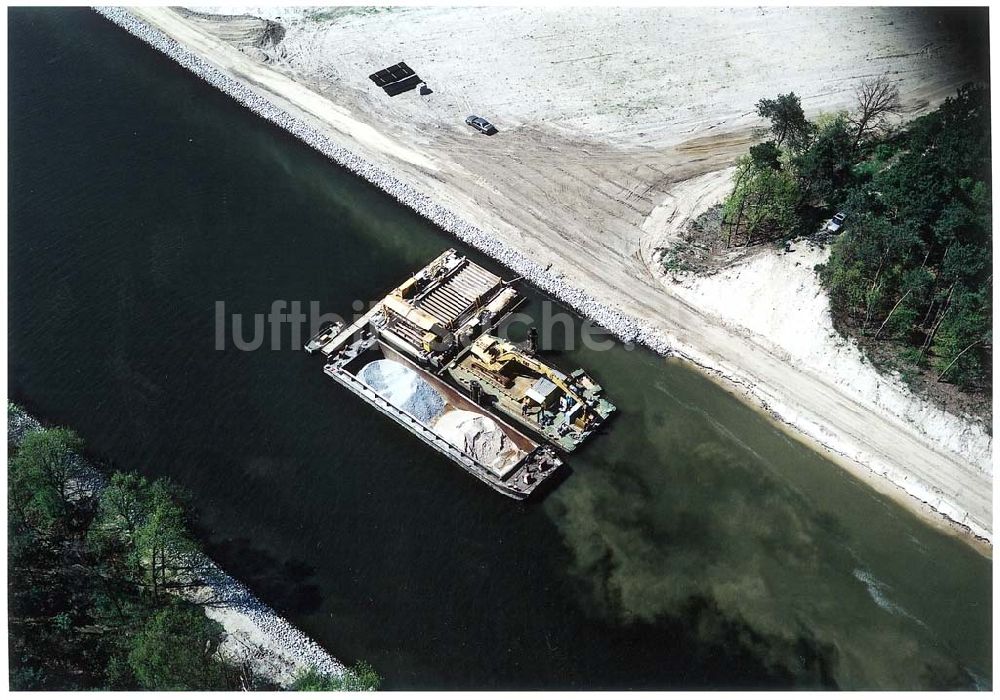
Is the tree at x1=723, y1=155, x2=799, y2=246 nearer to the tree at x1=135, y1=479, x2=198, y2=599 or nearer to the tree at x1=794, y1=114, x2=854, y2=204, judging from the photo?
the tree at x1=794, y1=114, x2=854, y2=204

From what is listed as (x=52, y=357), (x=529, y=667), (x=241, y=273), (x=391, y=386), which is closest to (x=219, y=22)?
(x=241, y=273)

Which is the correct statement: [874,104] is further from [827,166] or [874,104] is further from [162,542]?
[162,542]

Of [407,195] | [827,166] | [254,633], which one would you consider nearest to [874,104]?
[827,166]

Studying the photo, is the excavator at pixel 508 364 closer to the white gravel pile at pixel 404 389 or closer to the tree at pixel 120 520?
the white gravel pile at pixel 404 389

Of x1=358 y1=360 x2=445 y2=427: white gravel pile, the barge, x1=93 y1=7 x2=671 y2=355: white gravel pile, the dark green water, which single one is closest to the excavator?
the barge

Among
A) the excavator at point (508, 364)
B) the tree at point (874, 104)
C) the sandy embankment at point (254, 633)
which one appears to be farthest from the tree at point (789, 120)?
the sandy embankment at point (254, 633)

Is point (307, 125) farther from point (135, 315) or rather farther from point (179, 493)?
point (179, 493)
